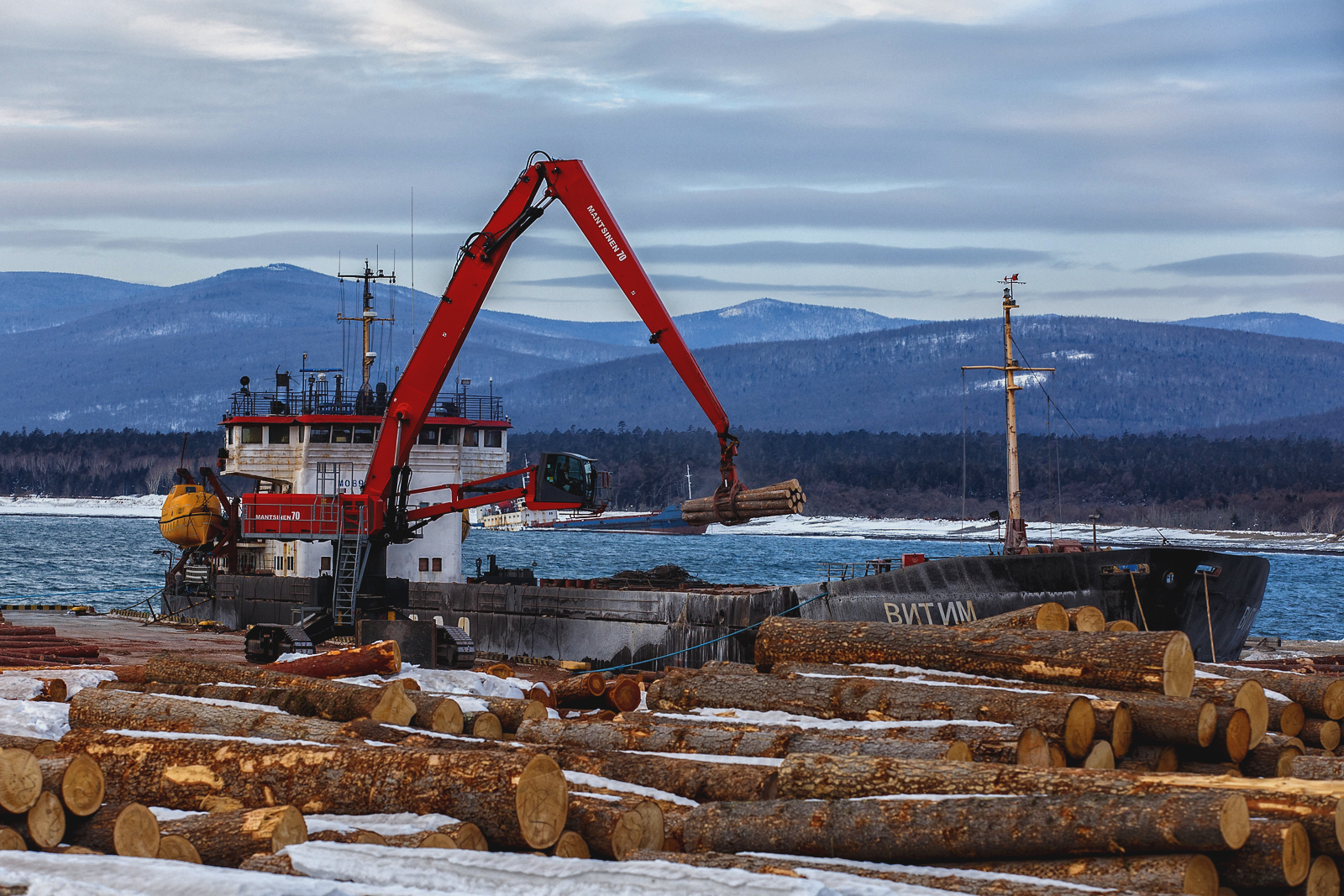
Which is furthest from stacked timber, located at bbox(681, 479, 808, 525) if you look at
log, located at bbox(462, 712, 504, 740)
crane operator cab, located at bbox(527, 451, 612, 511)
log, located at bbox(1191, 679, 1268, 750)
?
log, located at bbox(1191, 679, 1268, 750)

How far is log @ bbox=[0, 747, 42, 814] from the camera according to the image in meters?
7.77

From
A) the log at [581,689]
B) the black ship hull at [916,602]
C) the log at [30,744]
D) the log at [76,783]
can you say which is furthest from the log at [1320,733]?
the black ship hull at [916,602]

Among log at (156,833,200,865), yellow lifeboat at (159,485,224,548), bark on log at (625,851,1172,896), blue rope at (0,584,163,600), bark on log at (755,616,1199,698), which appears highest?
yellow lifeboat at (159,485,224,548)

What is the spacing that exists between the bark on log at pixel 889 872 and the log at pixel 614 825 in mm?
174

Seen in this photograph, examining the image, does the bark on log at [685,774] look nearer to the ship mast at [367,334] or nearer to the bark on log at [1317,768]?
the bark on log at [1317,768]

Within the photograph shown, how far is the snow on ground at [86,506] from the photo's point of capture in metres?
173

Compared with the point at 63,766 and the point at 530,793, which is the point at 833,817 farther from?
the point at 63,766

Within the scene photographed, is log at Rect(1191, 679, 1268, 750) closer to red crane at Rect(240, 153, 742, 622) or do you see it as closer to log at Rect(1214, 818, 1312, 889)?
log at Rect(1214, 818, 1312, 889)

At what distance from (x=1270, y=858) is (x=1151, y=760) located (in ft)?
8.31

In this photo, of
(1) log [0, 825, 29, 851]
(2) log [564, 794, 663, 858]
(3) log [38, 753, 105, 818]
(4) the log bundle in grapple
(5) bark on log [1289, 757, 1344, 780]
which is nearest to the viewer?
(4) the log bundle in grapple

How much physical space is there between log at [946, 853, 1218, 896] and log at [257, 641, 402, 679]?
8717 millimetres

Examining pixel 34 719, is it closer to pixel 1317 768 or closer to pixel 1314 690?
pixel 1317 768

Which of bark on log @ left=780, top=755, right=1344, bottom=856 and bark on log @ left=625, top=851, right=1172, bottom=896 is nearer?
bark on log @ left=625, top=851, right=1172, bottom=896

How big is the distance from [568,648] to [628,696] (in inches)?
454
